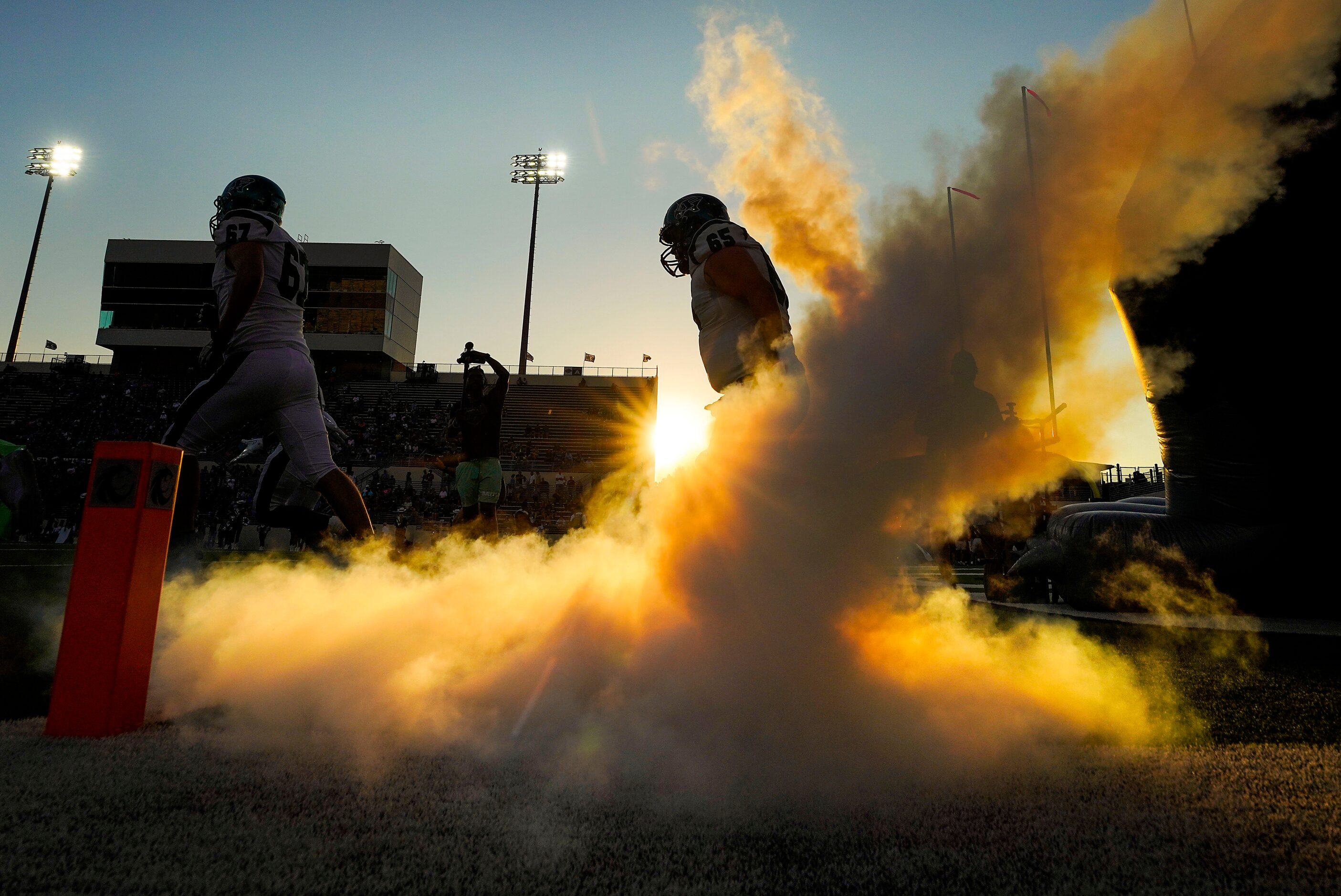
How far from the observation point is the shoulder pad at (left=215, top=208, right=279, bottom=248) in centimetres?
365

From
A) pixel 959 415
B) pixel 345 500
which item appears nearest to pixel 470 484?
pixel 345 500

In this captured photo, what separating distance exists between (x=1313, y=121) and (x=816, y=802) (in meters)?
5.29

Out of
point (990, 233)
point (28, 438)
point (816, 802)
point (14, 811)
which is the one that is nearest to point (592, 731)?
point (816, 802)

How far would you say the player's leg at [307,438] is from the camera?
3.76 meters

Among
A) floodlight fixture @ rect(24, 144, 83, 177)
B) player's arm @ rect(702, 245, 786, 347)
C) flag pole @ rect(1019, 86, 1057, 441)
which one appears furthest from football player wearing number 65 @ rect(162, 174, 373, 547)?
floodlight fixture @ rect(24, 144, 83, 177)

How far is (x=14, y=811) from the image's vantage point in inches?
53.7

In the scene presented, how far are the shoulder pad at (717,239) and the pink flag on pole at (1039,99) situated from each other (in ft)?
6.53

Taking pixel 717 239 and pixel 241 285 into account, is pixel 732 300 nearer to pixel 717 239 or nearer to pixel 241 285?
pixel 717 239

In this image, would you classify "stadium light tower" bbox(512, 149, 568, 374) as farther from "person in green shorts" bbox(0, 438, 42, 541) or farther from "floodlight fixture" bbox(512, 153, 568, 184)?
"person in green shorts" bbox(0, 438, 42, 541)

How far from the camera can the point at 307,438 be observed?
3.81 meters

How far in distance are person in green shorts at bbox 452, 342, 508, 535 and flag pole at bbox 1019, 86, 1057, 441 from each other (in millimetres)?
5259

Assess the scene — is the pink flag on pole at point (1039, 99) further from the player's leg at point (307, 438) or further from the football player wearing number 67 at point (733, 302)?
the player's leg at point (307, 438)

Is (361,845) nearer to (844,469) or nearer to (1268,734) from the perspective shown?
(844,469)

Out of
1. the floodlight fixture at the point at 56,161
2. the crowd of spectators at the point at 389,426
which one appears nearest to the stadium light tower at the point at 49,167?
the floodlight fixture at the point at 56,161
